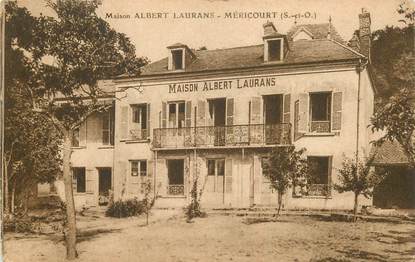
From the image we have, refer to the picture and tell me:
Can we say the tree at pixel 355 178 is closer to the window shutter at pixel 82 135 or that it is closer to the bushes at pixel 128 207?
the bushes at pixel 128 207

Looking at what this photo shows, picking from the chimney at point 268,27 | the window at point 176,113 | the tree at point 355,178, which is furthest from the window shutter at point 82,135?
the tree at point 355,178

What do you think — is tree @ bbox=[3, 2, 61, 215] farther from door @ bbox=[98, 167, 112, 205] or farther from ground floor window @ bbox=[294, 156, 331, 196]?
ground floor window @ bbox=[294, 156, 331, 196]

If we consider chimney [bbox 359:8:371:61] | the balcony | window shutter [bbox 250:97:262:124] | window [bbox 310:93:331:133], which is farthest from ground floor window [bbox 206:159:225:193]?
chimney [bbox 359:8:371:61]

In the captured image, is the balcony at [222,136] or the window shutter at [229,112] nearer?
the balcony at [222,136]

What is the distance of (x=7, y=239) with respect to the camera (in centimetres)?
700

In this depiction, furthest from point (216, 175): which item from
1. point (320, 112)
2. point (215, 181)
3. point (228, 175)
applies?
point (320, 112)

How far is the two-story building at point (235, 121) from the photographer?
725cm

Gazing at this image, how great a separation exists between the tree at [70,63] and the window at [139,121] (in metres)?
0.55

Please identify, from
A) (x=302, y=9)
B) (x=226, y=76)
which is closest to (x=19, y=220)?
(x=226, y=76)

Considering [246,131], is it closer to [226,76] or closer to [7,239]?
[226,76]

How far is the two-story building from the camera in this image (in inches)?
286

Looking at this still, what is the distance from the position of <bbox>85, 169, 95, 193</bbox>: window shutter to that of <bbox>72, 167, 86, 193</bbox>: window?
0.11 meters

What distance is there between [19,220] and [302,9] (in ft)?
16.8

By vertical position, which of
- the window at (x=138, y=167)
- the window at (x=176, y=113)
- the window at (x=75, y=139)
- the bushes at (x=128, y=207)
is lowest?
the bushes at (x=128, y=207)
